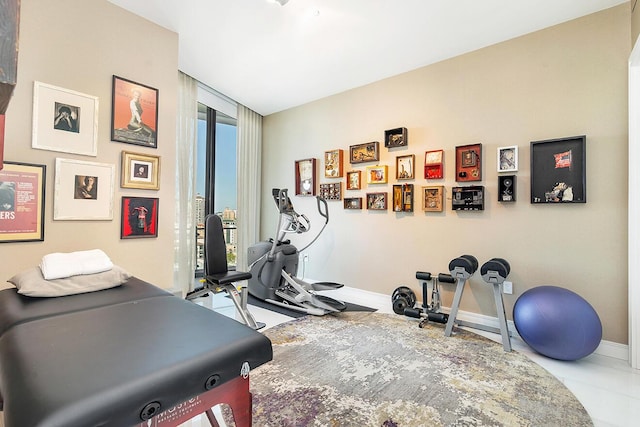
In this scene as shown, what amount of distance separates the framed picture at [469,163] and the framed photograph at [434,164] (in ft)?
0.56

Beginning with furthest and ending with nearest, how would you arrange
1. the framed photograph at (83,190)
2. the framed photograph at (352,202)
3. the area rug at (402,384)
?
1. the framed photograph at (352,202)
2. the framed photograph at (83,190)
3. the area rug at (402,384)

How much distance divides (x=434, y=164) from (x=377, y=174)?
745 mm

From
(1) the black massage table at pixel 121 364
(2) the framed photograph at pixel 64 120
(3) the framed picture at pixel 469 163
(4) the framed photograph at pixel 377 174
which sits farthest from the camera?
(4) the framed photograph at pixel 377 174

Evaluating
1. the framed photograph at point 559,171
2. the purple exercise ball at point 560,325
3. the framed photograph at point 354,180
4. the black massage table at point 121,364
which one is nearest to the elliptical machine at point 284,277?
the framed photograph at point 354,180

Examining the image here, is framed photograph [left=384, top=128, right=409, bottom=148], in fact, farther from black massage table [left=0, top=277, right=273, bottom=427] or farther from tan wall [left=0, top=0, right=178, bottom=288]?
black massage table [left=0, top=277, right=273, bottom=427]

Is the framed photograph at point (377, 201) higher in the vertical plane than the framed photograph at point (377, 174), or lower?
lower

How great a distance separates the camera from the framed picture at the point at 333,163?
428 centimetres

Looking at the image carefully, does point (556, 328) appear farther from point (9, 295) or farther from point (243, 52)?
point (243, 52)

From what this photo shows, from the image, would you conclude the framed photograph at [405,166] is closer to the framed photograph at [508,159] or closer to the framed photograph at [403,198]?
the framed photograph at [403,198]

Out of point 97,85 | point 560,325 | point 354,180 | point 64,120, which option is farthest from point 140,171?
point 560,325

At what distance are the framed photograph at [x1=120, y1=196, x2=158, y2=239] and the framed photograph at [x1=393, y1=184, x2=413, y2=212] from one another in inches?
106

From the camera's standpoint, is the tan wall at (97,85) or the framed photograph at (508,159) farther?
the framed photograph at (508,159)

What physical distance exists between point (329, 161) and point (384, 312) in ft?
7.31

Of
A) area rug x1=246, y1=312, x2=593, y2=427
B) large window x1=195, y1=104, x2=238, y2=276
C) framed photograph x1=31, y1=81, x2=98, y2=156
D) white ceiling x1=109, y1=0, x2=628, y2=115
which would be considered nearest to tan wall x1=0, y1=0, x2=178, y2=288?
framed photograph x1=31, y1=81, x2=98, y2=156
